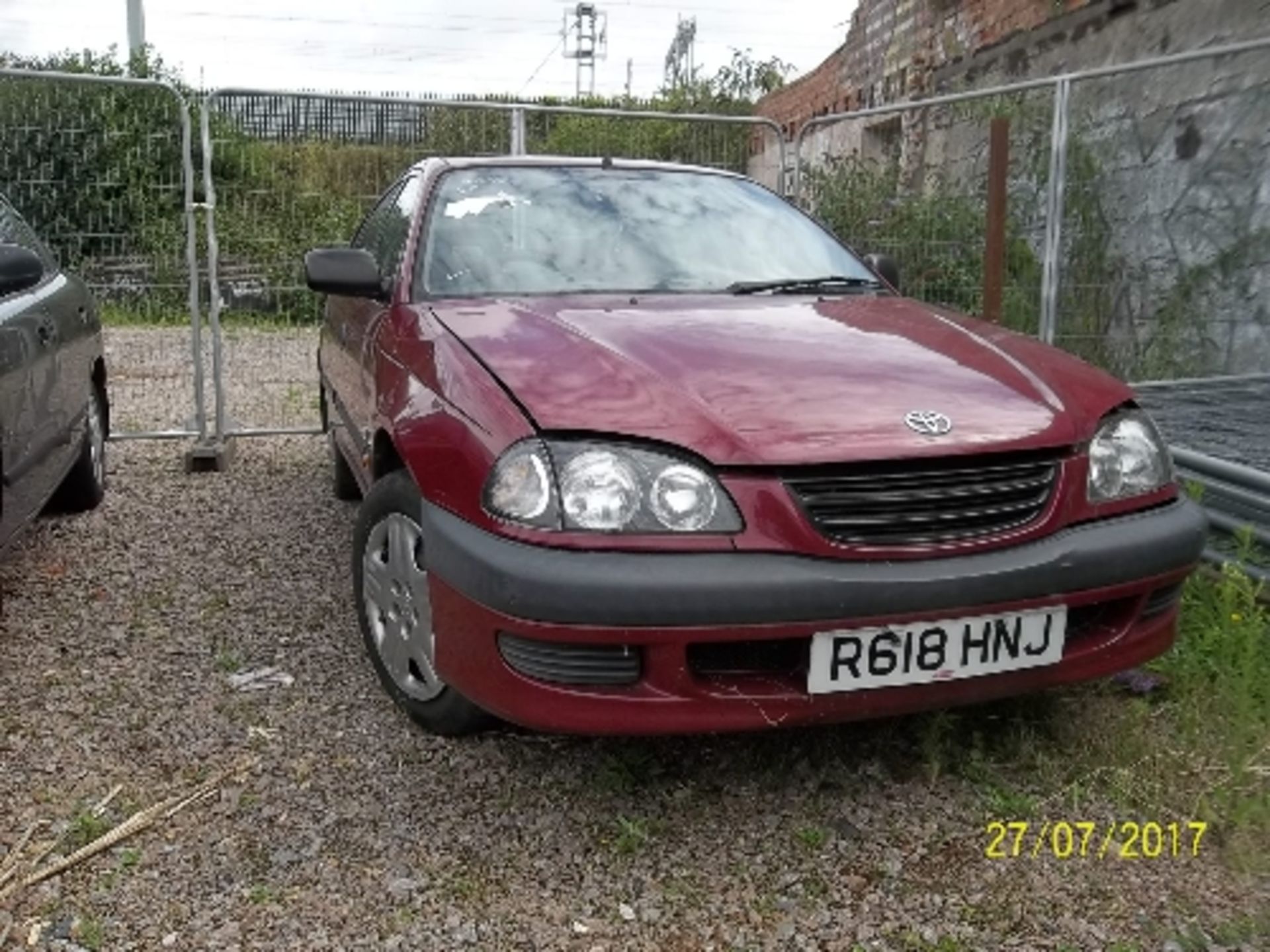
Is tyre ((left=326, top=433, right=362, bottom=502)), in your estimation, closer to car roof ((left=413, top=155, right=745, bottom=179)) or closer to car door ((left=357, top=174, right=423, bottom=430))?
car door ((left=357, top=174, right=423, bottom=430))

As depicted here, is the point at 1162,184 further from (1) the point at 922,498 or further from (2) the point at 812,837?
(2) the point at 812,837

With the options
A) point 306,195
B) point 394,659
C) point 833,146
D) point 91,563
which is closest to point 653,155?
point 833,146

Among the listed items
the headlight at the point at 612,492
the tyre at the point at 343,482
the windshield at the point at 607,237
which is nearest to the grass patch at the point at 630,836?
the headlight at the point at 612,492

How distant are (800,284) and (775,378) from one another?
3.44ft

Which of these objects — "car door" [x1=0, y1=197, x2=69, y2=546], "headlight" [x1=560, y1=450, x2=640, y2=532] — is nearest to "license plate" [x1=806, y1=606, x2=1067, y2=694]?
"headlight" [x1=560, y1=450, x2=640, y2=532]

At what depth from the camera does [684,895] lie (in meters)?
2.33

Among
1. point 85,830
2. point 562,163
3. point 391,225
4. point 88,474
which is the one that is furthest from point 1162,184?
point 85,830

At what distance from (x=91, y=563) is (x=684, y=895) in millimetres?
3060

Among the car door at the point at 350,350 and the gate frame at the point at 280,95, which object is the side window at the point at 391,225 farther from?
the gate frame at the point at 280,95

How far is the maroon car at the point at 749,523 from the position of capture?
7.43 ft

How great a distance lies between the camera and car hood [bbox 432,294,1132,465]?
2355 mm

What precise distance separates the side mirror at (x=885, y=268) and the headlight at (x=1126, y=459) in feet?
4.35

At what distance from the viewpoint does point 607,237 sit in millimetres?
3582
